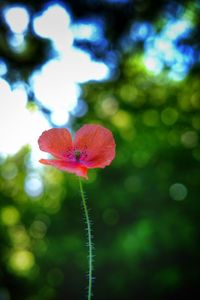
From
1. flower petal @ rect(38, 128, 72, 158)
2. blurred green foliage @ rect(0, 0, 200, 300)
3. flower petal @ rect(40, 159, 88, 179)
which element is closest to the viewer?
flower petal @ rect(40, 159, 88, 179)

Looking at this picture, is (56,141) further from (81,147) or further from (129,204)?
(129,204)

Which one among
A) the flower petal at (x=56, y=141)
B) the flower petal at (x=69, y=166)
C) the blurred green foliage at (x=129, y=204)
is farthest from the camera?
the blurred green foliage at (x=129, y=204)

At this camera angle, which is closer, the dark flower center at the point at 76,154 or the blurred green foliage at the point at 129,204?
the dark flower center at the point at 76,154

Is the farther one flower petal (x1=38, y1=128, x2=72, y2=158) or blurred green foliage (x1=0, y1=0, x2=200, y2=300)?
blurred green foliage (x1=0, y1=0, x2=200, y2=300)

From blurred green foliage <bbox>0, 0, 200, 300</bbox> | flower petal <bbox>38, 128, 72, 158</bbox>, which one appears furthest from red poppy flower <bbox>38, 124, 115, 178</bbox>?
blurred green foliage <bbox>0, 0, 200, 300</bbox>

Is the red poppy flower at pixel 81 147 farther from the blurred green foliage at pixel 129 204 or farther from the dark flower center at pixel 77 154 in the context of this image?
the blurred green foliage at pixel 129 204

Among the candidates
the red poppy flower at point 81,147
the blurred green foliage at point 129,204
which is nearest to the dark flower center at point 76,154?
the red poppy flower at point 81,147

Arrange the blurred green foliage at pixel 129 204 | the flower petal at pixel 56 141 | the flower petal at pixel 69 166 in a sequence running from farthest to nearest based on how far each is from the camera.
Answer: the blurred green foliage at pixel 129 204
the flower petal at pixel 56 141
the flower petal at pixel 69 166

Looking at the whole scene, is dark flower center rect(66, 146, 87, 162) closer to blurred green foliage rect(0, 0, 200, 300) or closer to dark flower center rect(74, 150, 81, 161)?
dark flower center rect(74, 150, 81, 161)

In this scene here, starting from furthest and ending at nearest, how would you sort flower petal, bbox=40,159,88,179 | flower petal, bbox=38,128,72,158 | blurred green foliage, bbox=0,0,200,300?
blurred green foliage, bbox=0,0,200,300 → flower petal, bbox=38,128,72,158 → flower petal, bbox=40,159,88,179
